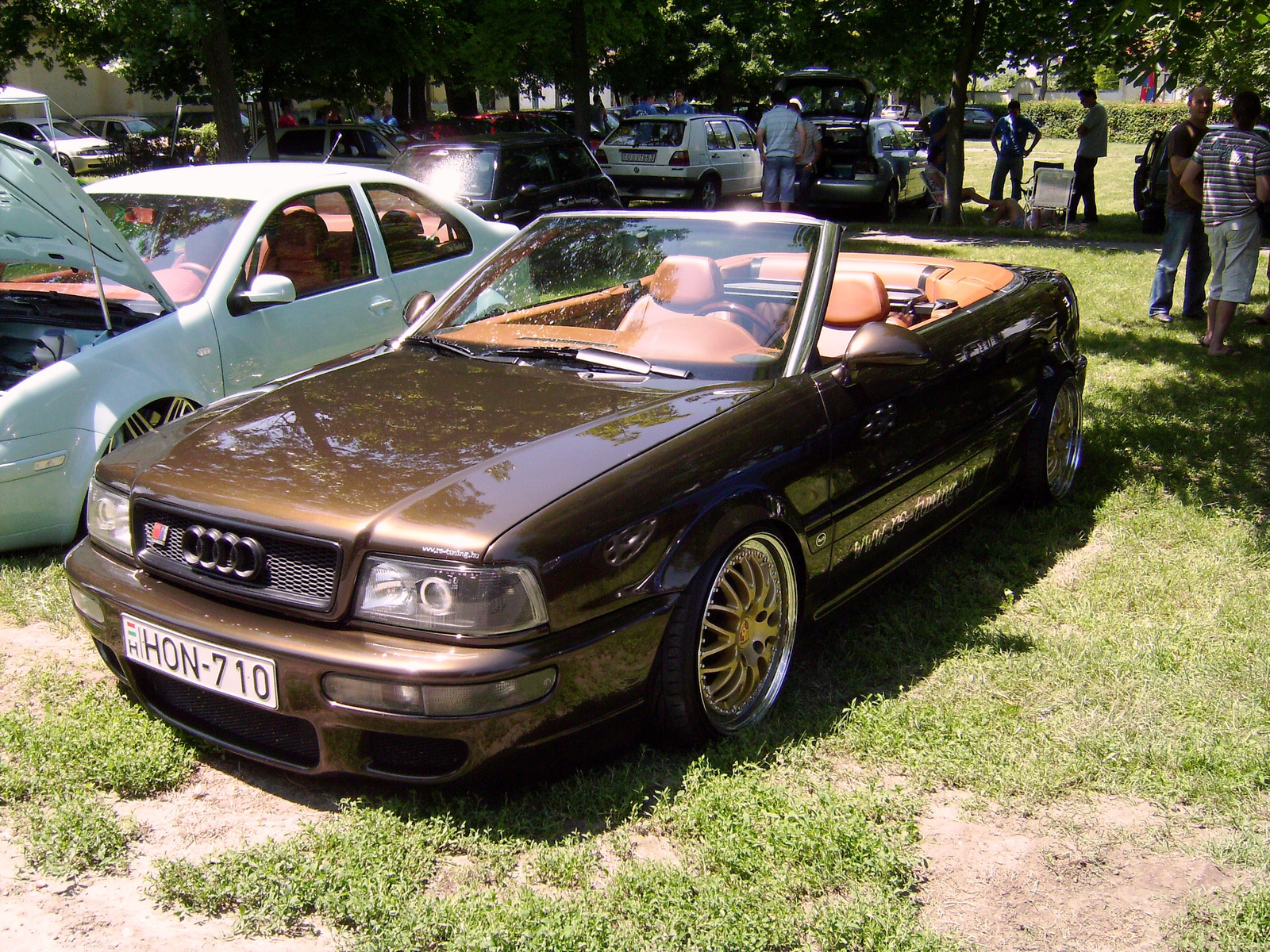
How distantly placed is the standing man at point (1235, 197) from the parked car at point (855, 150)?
30.1 feet

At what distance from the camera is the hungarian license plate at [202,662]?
2.64 m

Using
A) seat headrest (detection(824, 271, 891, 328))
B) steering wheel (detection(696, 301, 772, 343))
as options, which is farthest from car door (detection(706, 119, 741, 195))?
steering wheel (detection(696, 301, 772, 343))

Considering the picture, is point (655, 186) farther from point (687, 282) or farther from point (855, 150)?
point (687, 282)

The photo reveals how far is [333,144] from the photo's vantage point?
782 inches

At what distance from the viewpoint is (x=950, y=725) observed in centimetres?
335

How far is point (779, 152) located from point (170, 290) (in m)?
10.8

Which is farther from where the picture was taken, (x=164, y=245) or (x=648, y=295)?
(x=164, y=245)

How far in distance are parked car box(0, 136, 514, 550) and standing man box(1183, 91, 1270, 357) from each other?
5285 millimetres

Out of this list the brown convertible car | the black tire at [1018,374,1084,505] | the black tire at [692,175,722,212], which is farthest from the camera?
the black tire at [692,175,722,212]

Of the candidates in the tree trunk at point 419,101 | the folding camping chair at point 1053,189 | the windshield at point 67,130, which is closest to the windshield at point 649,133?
the folding camping chair at point 1053,189

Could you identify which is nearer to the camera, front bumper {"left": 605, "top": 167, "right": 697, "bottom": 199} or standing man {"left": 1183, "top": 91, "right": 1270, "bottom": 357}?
standing man {"left": 1183, "top": 91, "right": 1270, "bottom": 357}

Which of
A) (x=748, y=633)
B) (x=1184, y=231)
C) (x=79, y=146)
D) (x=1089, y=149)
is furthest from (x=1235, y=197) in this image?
(x=79, y=146)

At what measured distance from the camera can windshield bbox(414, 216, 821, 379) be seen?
3.64m

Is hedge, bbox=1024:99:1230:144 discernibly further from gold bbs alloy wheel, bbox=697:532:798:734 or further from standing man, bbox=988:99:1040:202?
gold bbs alloy wheel, bbox=697:532:798:734
